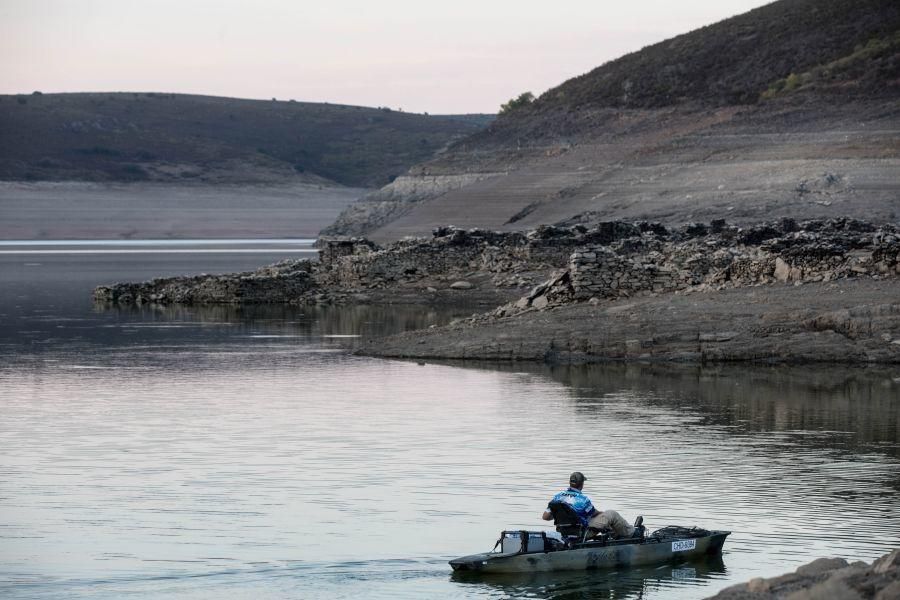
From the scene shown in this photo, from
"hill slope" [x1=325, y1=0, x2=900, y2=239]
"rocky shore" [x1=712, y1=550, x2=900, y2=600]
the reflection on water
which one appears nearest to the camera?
"rocky shore" [x1=712, y1=550, x2=900, y2=600]

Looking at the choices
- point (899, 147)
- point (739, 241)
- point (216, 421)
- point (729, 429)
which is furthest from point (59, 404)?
point (899, 147)

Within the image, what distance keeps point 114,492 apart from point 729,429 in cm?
954

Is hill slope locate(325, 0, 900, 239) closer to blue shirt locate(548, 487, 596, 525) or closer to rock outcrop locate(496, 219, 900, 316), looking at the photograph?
rock outcrop locate(496, 219, 900, 316)

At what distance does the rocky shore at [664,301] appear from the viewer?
32.9m

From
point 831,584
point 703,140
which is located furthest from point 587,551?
point 703,140

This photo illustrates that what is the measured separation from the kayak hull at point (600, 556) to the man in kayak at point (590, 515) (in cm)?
21

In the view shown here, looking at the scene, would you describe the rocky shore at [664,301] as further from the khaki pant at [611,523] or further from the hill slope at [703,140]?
the hill slope at [703,140]

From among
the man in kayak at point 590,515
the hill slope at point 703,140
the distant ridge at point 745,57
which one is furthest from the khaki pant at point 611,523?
the distant ridge at point 745,57

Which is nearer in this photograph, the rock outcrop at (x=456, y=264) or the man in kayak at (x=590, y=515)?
the man in kayak at (x=590, y=515)

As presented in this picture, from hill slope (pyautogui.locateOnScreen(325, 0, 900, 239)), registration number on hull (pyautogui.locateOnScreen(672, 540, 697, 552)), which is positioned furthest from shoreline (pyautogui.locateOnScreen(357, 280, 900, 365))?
hill slope (pyautogui.locateOnScreen(325, 0, 900, 239))

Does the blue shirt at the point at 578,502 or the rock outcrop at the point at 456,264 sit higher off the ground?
the rock outcrop at the point at 456,264

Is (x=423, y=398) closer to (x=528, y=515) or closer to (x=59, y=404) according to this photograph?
(x=59, y=404)

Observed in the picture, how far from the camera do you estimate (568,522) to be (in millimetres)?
16984

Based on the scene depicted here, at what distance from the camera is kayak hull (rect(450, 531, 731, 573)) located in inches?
639
